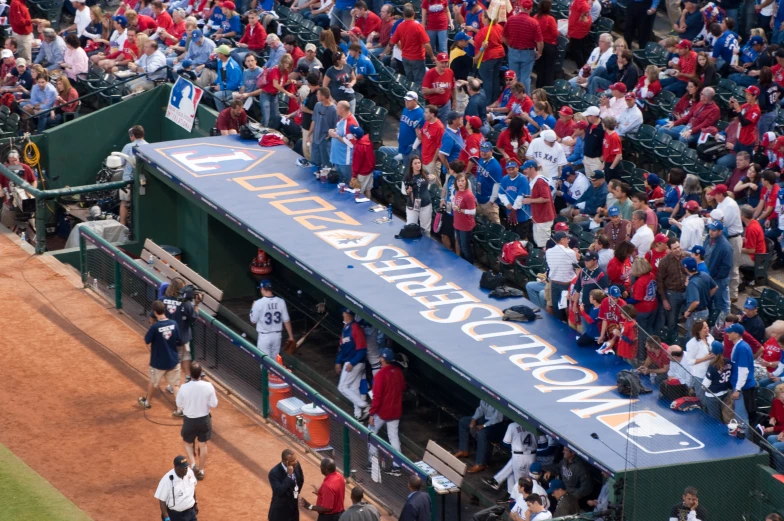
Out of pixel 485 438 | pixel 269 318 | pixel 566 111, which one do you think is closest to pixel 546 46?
pixel 566 111

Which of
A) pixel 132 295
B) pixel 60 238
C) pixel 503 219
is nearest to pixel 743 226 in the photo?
pixel 503 219

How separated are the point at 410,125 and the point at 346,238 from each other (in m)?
2.18

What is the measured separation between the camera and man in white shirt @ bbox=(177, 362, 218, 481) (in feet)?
Answer: 52.1

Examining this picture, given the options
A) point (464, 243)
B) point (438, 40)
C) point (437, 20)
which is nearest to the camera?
point (464, 243)

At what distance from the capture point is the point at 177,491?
47.0ft

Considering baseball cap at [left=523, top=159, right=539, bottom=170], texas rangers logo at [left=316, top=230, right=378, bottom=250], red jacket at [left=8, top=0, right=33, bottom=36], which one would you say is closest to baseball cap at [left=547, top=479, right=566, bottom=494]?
baseball cap at [left=523, top=159, right=539, bottom=170]

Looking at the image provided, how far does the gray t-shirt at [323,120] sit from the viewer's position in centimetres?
2069

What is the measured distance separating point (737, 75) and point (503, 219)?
15.3 feet

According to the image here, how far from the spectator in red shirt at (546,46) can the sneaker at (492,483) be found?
8311mm

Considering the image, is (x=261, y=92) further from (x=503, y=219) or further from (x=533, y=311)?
(x=533, y=311)

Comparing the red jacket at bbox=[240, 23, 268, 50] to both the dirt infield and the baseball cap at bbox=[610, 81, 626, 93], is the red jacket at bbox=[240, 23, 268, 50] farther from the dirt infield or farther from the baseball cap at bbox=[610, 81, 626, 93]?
the baseball cap at bbox=[610, 81, 626, 93]

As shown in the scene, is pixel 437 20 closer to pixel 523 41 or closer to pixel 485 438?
pixel 523 41

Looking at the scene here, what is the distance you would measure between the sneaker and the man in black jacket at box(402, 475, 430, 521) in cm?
251

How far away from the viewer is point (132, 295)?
20.0 meters
